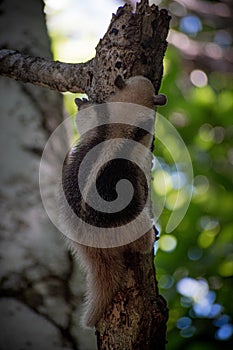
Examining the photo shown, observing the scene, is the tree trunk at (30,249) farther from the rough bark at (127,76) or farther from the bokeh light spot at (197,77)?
the bokeh light spot at (197,77)

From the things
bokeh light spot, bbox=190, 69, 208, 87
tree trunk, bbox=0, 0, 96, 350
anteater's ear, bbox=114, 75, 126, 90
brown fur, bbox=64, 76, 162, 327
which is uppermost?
anteater's ear, bbox=114, 75, 126, 90

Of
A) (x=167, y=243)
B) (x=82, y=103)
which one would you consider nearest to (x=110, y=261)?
(x=82, y=103)

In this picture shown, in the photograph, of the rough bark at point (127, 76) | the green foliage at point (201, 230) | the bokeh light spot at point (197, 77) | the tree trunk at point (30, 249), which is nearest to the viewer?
the rough bark at point (127, 76)

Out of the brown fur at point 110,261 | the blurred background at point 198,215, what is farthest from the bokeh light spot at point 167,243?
the brown fur at point 110,261

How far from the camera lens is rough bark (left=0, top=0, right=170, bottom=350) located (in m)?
1.62

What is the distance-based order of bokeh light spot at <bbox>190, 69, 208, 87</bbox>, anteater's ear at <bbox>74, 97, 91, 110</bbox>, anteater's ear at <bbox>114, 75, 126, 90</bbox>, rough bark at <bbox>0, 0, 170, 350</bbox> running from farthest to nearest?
bokeh light spot at <bbox>190, 69, 208, 87</bbox> < anteater's ear at <bbox>74, 97, 91, 110</bbox> < anteater's ear at <bbox>114, 75, 126, 90</bbox> < rough bark at <bbox>0, 0, 170, 350</bbox>

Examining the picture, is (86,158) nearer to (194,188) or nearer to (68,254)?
(68,254)

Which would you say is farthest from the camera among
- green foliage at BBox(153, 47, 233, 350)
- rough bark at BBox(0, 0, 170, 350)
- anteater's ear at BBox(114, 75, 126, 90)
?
green foliage at BBox(153, 47, 233, 350)

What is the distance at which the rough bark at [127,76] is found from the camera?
162cm

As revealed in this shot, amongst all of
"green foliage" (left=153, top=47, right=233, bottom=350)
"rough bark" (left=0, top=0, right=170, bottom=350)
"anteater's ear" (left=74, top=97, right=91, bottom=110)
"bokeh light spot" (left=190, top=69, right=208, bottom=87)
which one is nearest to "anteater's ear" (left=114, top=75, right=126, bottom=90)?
"rough bark" (left=0, top=0, right=170, bottom=350)

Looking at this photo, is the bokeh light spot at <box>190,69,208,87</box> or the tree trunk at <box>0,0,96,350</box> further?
the bokeh light spot at <box>190,69,208,87</box>

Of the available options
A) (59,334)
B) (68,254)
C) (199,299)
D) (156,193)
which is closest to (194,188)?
(156,193)

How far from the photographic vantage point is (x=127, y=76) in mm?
1782

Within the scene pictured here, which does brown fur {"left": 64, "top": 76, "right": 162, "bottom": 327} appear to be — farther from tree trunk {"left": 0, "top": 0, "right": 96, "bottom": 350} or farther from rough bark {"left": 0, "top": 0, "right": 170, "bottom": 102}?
tree trunk {"left": 0, "top": 0, "right": 96, "bottom": 350}
